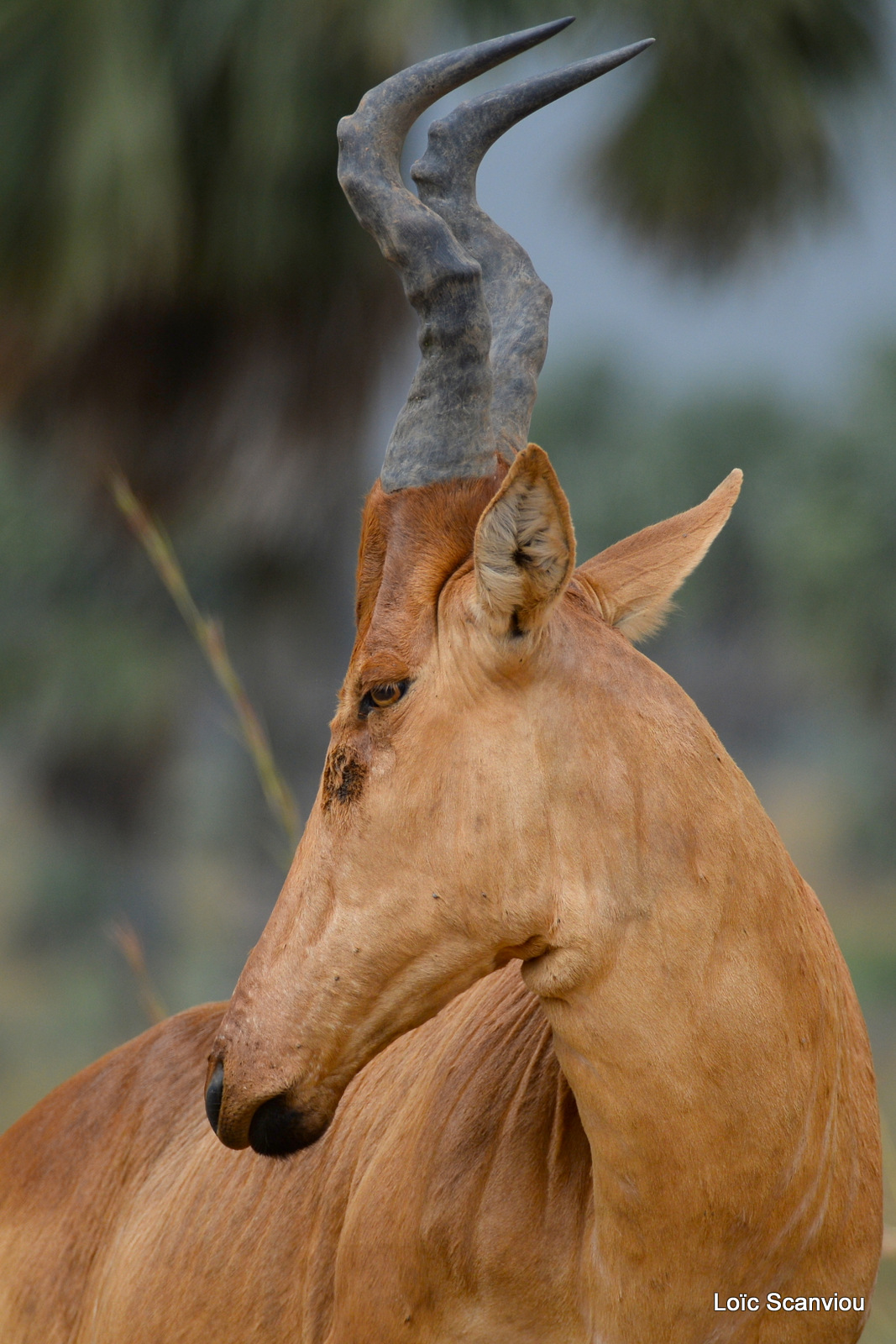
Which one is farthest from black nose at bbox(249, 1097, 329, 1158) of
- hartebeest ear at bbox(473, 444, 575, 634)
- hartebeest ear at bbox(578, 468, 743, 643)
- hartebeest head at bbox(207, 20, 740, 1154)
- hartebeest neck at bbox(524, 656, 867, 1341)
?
hartebeest ear at bbox(578, 468, 743, 643)

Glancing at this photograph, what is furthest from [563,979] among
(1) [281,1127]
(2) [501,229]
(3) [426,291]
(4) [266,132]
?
(4) [266,132]

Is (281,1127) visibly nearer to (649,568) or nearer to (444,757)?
(444,757)

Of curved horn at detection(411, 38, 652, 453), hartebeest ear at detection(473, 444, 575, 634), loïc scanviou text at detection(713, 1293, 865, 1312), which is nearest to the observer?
hartebeest ear at detection(473, 444, 575, 634)

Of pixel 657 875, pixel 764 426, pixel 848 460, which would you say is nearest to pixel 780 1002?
pixel 657 875

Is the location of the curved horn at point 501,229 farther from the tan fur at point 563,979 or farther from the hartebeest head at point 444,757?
the tan fur at point 563,979

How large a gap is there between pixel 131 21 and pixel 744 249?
310 cm

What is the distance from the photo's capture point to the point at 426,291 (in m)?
1.59

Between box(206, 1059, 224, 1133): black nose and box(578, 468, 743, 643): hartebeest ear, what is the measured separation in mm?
791

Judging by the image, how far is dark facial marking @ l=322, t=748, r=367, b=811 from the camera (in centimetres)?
161

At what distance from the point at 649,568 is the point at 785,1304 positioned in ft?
3.22

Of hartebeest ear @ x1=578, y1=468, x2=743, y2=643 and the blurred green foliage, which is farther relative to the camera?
the blurred green foliage

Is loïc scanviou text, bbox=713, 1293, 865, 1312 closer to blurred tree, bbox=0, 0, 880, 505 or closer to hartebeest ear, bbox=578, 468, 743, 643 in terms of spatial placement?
hartebeest ear, bbox=578, 468, 743, 643

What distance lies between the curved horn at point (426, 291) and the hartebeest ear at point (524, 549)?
0.21 meters

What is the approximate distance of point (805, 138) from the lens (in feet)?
18.9
